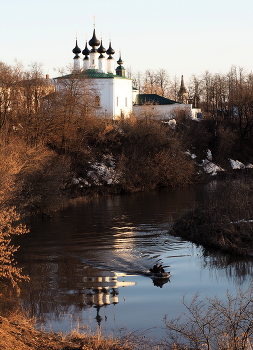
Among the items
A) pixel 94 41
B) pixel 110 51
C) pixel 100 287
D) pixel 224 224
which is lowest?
pixel 100 287

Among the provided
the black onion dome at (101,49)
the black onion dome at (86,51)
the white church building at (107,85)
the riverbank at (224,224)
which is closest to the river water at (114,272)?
the riverbank at (224,224)

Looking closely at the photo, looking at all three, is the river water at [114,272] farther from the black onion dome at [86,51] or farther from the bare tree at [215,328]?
the black onion dome at [86,51]

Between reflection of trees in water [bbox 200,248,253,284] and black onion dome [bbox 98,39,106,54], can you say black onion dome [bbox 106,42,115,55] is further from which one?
reflection of trees in water [bbox 200,248,253,284]

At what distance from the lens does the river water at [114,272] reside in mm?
13320

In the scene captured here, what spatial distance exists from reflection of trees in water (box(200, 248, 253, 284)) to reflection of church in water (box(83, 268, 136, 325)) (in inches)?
132

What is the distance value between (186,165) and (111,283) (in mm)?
26719

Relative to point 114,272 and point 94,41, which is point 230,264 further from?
point 94,41

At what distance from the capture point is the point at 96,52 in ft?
176

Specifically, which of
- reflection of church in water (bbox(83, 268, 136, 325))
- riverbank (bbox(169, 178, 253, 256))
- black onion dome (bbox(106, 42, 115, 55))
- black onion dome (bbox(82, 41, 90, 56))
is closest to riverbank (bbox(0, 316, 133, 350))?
reflection of church in water (bbox(83, 268, 136, 325))

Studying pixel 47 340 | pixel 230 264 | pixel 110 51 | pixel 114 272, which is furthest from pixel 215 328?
pixel 110 51

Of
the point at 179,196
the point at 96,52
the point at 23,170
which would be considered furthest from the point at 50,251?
the point at 96,52

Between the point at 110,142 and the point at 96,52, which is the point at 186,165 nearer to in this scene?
the point at 110,142

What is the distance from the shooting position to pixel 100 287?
52.1 ft

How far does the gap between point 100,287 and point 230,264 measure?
17.0 feet
